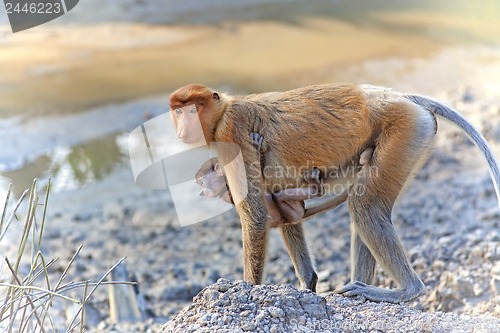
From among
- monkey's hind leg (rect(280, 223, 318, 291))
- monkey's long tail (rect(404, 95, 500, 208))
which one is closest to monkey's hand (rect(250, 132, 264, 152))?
monkey's hind leg (rect(280, 223, 318, 291))

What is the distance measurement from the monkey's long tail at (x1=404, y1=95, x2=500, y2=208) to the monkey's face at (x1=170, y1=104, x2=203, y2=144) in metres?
1.50

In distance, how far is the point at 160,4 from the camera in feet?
61.2

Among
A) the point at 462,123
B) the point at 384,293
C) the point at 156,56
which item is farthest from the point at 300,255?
the point at 156,56

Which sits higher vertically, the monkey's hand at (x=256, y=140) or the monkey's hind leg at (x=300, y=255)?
the monkey's hand at (x=256, y=140)

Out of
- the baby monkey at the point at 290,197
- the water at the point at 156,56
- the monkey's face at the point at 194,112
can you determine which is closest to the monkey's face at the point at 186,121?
the monkey's face at the point at 194,112

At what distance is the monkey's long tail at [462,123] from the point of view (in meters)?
5.81

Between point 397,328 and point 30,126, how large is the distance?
883cm

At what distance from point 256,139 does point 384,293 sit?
1433mm

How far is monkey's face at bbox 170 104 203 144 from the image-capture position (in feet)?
20.1

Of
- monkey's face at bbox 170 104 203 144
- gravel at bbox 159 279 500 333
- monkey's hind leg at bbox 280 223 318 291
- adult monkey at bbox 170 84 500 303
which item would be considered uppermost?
monkey's face at bbox 170 104 203 144

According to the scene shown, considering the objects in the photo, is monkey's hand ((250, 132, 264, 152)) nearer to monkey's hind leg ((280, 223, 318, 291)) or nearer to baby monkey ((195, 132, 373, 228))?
baby monkey ((195, 132, 373, 228))

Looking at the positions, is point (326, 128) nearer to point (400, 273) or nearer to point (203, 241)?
point (400, 273)

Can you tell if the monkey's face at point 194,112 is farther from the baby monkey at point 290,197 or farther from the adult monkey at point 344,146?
the baby monkey at point 290,197

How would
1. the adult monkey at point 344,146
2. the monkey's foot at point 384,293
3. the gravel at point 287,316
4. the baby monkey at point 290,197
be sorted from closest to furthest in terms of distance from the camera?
1. the gravel at point 287,316
2. the monkey's foot at point 384,293
3. the adult monkey at point 344,146
4. the baby monkey at point 290,197
